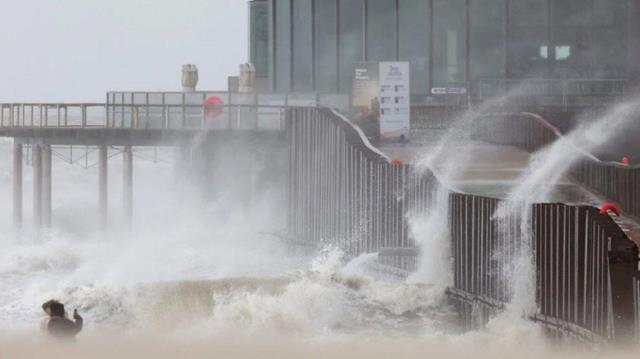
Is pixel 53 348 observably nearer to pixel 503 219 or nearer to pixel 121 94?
pixel 503 219

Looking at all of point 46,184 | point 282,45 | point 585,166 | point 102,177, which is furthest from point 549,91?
point 585,166

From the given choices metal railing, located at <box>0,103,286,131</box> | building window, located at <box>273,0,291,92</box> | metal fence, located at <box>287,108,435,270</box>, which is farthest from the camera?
building window, located at <box>273,0,291,92</box>

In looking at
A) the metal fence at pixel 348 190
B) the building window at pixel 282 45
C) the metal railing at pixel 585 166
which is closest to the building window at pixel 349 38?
the building window at pixel 282 45

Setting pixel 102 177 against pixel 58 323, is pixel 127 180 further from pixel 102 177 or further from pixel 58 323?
pixel 58 323

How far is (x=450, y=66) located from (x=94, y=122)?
1404 centimetres

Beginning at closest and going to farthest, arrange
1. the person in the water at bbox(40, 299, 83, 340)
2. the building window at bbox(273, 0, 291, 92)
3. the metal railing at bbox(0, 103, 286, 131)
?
1. the person in the water at bbox(40, 299, 83, 340)
2. the metal railing at bbox(0, 103, 286, 131)
3. the building window at bbox(273, 0, 291, 92)

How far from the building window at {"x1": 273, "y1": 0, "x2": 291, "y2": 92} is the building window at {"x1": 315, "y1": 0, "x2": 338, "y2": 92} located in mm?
1528

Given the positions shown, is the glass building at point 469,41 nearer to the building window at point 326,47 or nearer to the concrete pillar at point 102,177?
the building window at point 326,47

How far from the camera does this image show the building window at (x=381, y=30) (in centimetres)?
6600

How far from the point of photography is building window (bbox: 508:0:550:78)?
211 feet

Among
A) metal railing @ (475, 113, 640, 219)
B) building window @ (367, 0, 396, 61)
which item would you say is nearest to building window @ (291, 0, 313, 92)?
building window @ (367, 0, 396, 61)

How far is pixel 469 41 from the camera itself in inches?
2562

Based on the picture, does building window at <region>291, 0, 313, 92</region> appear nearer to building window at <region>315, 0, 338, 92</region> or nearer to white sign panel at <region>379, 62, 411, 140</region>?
building window at <region>315, 0, 338, 92</region>

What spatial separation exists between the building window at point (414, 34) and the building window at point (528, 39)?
10.9ft
